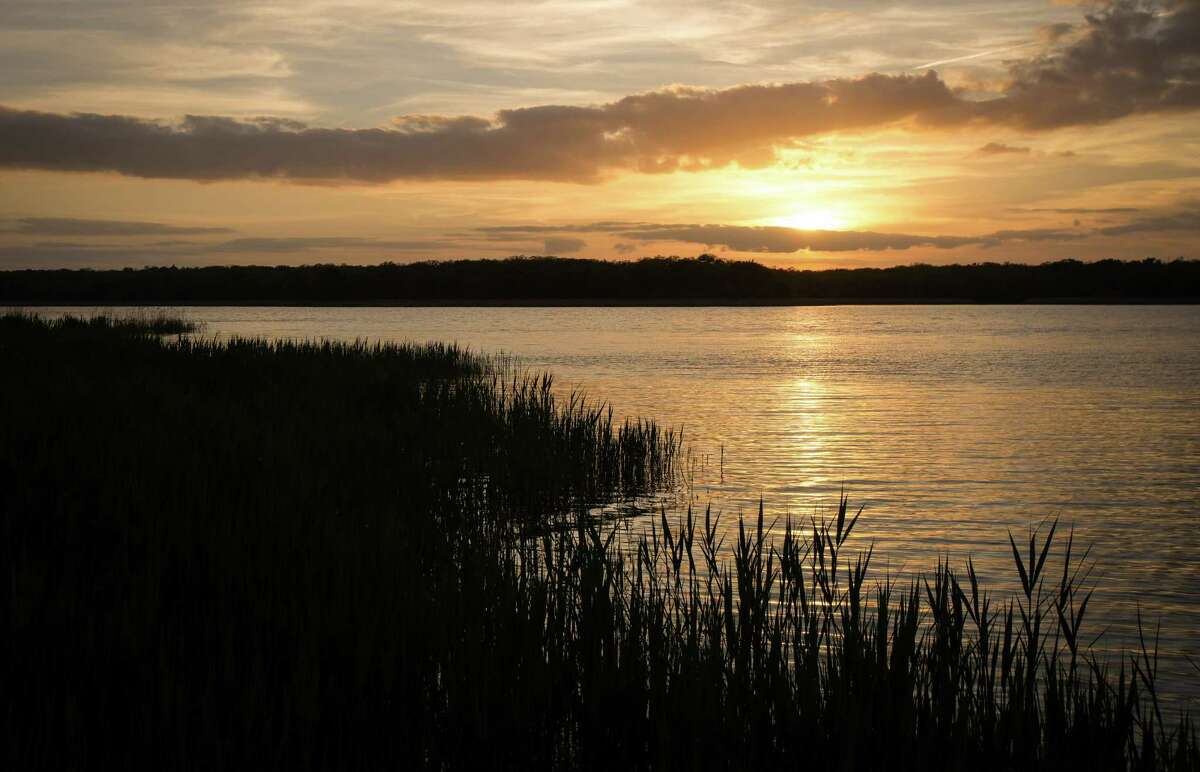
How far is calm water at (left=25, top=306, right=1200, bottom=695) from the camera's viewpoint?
10.2m

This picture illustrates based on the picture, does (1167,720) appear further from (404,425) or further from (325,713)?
(404,425)

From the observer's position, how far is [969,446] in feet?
59.2

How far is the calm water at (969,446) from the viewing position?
10156 mm

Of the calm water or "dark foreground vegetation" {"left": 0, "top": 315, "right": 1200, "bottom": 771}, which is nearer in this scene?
"dark foreground vegetation" {"left": 0, "top": 315, "right": 1200, "bottom": 771}

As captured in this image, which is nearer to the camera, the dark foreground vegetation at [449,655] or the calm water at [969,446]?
the dark foreground vegetation at [449,655]

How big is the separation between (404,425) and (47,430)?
519cm

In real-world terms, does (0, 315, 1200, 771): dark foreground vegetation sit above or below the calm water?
above

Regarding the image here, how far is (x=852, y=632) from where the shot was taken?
517 centimetres

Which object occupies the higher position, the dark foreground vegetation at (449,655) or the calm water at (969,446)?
the dark foreground vegetation at (449,655)

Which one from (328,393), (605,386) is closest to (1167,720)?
(328,393)

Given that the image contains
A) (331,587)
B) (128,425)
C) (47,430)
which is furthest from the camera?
(128,425)

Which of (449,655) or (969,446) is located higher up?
(449,655)

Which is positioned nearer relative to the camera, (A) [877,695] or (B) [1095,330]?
(A) [877,695]

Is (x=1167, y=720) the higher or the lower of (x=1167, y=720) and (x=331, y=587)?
the lower
